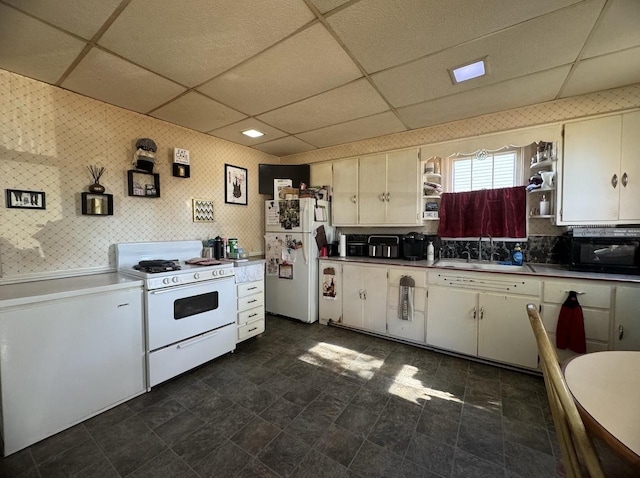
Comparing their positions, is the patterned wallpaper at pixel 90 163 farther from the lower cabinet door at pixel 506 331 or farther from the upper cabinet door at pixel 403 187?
the lower cabinet door at pixel 506 331

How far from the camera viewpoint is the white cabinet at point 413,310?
2834mm

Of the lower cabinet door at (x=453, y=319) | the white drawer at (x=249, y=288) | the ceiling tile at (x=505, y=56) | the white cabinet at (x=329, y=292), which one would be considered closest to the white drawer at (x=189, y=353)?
the white drawer at (x=249, y=288)

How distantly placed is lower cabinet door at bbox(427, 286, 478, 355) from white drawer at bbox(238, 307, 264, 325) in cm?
193

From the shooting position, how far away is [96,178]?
239 cm

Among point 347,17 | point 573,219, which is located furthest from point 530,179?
point 347,17

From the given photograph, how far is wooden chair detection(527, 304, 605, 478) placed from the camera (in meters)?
0.55

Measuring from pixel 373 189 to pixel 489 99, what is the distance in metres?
1.50

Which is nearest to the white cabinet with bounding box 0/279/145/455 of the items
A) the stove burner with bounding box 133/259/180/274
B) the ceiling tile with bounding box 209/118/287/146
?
the stove burner with bounding box 133/259/180/274

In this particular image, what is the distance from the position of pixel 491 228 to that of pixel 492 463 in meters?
2.18

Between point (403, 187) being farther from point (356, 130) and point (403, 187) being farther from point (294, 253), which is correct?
point (294, 253)

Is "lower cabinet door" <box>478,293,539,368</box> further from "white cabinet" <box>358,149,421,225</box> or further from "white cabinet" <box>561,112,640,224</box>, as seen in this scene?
"white cabinet" <box>358,149,421,225</box>

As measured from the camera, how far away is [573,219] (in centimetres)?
241

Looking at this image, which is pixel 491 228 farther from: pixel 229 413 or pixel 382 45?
pixel 229 413

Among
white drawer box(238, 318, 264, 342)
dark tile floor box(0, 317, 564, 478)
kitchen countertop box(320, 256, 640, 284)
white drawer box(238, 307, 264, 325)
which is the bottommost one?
dark tile floor box(0, 317, 564, 478)
